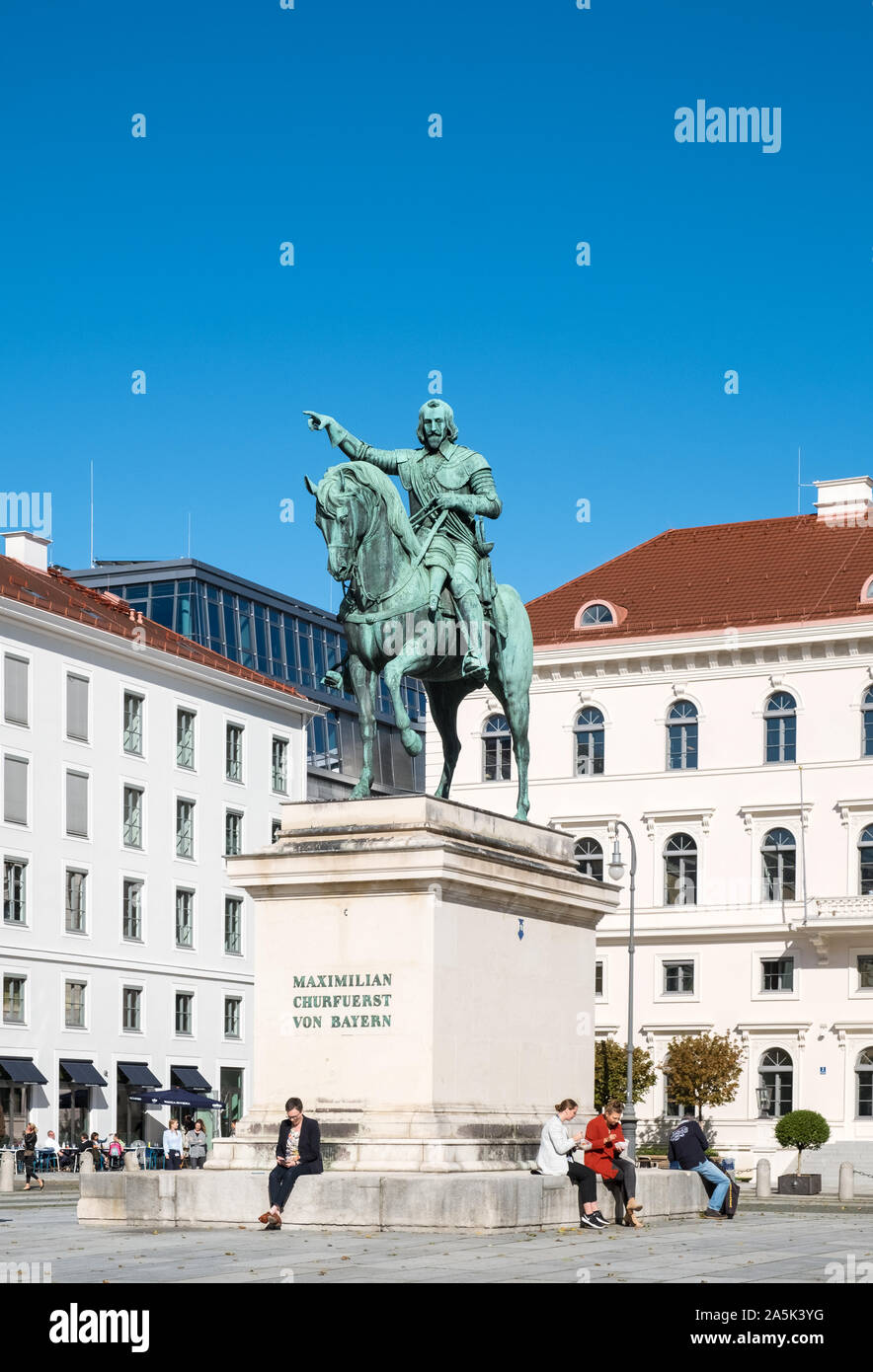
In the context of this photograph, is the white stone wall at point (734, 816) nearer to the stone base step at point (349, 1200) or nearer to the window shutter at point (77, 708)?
the window shutter at point (77, 708)

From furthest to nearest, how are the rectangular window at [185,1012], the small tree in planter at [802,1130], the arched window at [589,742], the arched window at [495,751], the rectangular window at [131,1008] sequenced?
the arched window at [495,751]
the arched window at [589,742]
the rectangular window at [185,1012]
the rectangular window at [131,1008]
the small tree in planter at [802,1130]

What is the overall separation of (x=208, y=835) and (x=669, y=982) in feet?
55.1

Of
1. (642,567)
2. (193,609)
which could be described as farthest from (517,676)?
(193,609)

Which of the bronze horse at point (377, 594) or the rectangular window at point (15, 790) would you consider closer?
the bronze horse at point (377, 594)

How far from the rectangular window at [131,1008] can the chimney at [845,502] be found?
99.3 feet

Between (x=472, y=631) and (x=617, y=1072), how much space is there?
153 ft

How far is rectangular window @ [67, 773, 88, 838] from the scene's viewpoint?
6650cm

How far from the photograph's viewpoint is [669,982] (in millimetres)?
72875

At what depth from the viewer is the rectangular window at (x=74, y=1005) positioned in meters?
64.8

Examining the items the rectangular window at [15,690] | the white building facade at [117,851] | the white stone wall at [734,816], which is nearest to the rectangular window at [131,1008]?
the white building facade at [117,851]

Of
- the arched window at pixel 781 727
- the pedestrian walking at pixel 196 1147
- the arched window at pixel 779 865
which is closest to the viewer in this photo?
the pedestrian walking at pixel 196 1147

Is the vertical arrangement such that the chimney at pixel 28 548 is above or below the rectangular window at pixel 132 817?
above

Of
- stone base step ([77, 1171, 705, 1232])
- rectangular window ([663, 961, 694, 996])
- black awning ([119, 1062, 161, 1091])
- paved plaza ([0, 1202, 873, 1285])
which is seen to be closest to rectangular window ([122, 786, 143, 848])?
black awning ([119, 1062, 161, 1091])

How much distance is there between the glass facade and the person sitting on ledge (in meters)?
63.8
